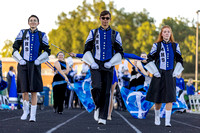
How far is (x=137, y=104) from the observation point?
524 inches

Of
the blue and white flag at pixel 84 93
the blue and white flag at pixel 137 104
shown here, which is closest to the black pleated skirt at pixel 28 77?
the blue and white flag at pixel 137 104

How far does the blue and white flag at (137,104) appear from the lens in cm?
1315

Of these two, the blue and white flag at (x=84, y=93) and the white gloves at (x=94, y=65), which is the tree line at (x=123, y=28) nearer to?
the blue and white flag at (x=84, y=93)

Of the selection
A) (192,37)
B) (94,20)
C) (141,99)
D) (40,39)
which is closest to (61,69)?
(141,99)

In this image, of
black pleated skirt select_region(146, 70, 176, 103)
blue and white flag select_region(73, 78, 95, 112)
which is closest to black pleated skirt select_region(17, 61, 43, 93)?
black pleated skirt select_region(146, 70, 176, 103)

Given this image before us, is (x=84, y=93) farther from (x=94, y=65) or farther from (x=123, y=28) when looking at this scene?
(x=123, y=28)

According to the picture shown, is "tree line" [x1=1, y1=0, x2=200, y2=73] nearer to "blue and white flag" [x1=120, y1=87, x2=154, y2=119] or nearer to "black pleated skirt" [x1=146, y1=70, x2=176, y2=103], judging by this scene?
"blue and white flag" [x1=120, y1=87, x2=154, y2=119]

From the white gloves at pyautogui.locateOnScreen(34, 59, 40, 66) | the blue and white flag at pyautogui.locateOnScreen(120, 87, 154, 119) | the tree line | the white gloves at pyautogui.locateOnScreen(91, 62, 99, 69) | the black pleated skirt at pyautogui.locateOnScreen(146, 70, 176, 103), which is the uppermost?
the tree line

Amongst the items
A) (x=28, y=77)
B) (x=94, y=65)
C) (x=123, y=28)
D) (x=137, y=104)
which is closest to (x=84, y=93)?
(x=137, y=104)

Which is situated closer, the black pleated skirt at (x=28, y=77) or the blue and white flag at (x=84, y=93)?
the black pleated skirt at (x=28, y=77)

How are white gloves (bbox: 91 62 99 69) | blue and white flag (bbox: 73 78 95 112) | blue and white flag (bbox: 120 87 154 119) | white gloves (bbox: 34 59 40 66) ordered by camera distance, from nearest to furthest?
white gloves (bbox: 91 62 99 69)
white gloves (bbox: 34 59 40 66)
blue and white flag (bbox: 120 87 154 119)
blue and white flag (bbox: 73 78 95 112)

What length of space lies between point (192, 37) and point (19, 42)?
50.1 m

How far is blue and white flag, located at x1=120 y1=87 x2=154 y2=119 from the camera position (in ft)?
43.1

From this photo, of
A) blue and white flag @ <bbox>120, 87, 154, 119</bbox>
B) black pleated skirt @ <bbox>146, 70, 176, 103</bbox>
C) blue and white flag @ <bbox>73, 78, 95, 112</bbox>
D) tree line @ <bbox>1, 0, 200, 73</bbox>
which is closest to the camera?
black pleated skirt @ <bbox>146, 70, 176, 103</bbox>
